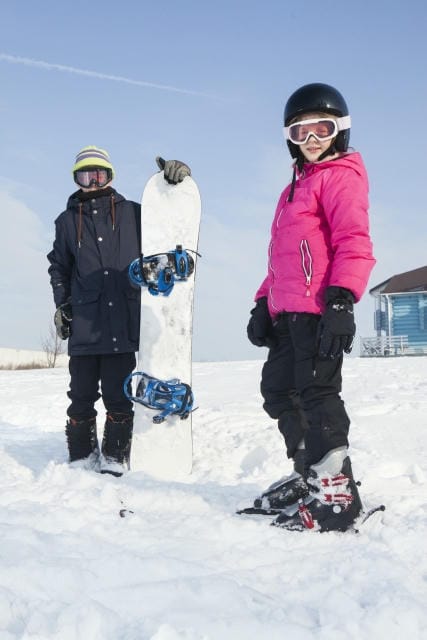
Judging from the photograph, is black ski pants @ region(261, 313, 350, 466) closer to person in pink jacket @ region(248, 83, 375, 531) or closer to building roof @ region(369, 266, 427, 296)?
person in pink jacket @ region(248, 83, 375, 531)

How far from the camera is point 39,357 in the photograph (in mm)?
30078

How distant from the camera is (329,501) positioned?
2379 millimetres

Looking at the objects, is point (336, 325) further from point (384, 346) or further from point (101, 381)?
point (384, 346)

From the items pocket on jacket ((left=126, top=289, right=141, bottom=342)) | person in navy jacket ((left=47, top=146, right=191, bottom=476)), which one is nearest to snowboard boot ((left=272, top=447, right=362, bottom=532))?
person in navy jacket ((left=47, top=146, right=191, bottom=476))

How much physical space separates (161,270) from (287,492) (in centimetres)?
183

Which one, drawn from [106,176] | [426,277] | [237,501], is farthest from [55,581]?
[426,277]

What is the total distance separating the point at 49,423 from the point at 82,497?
12.5ft

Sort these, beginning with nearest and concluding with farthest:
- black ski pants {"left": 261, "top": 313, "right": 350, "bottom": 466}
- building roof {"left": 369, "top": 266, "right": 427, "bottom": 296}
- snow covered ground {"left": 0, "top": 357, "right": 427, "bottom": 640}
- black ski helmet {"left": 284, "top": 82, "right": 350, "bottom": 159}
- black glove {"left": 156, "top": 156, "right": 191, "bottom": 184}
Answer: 1. snow covered ground {"left": 0, "top": 357, "right": 427, "bottom": 640}
2. black ski pants {"left": 261, "top": 313, "right": 350, "bottom": 466}
3. black ski helmet {"left": 284, "top": 82, "right": 350, "bottom": 159}
4. black glove {"left": 156, "top": 156, "right": 191, "bottom": 184}
5. building roof {"left": 369, "top": 266, "right": 427, "bottom": 296}

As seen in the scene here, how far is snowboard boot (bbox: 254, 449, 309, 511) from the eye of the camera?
106 inches

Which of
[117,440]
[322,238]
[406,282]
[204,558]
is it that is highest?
[406,282]

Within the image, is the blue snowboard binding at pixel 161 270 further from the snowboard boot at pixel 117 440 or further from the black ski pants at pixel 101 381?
the snowboard boot at pixel 117 440

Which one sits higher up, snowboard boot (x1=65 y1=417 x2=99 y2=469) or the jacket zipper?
the jacket zipper

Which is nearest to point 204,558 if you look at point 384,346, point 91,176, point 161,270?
point 161,270

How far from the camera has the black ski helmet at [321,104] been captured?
103 inches
